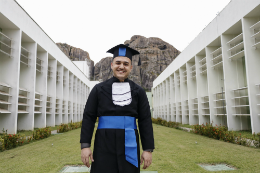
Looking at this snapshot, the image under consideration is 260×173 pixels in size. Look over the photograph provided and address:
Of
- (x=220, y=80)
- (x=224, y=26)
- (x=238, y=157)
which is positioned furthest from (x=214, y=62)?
(x=238, y=157)

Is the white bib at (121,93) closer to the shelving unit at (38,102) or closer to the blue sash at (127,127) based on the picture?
the blue sash at (127,127)

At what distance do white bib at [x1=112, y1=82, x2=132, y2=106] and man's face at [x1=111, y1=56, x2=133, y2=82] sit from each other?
83mm

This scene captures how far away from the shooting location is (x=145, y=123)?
2338 millimetres

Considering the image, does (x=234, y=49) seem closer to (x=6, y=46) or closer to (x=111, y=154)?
(x=111, y=154)

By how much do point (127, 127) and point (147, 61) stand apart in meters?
81.3

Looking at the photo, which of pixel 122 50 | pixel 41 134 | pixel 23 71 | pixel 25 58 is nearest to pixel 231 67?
pixel 41 134

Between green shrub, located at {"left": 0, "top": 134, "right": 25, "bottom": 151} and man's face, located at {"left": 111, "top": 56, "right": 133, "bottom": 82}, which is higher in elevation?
man's face, located at {"left": 111, "top": 56, "right": 133, "bottom": 82}

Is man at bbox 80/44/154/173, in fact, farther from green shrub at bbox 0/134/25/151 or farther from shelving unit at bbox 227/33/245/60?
shelving unit at bbox 227/33/245/60

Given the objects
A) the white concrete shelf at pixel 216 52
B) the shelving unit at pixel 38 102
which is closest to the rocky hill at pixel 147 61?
the white concrete shelf at pixel 216 52

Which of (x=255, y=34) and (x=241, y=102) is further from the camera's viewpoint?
(x=241, y=102)

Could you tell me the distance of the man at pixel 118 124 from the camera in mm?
2086

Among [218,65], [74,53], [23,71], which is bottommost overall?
[23,71]

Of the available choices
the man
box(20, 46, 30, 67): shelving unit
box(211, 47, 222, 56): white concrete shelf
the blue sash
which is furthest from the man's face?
box(20, 46, 30, 67): shelving unit

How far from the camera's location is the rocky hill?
78.7 m
